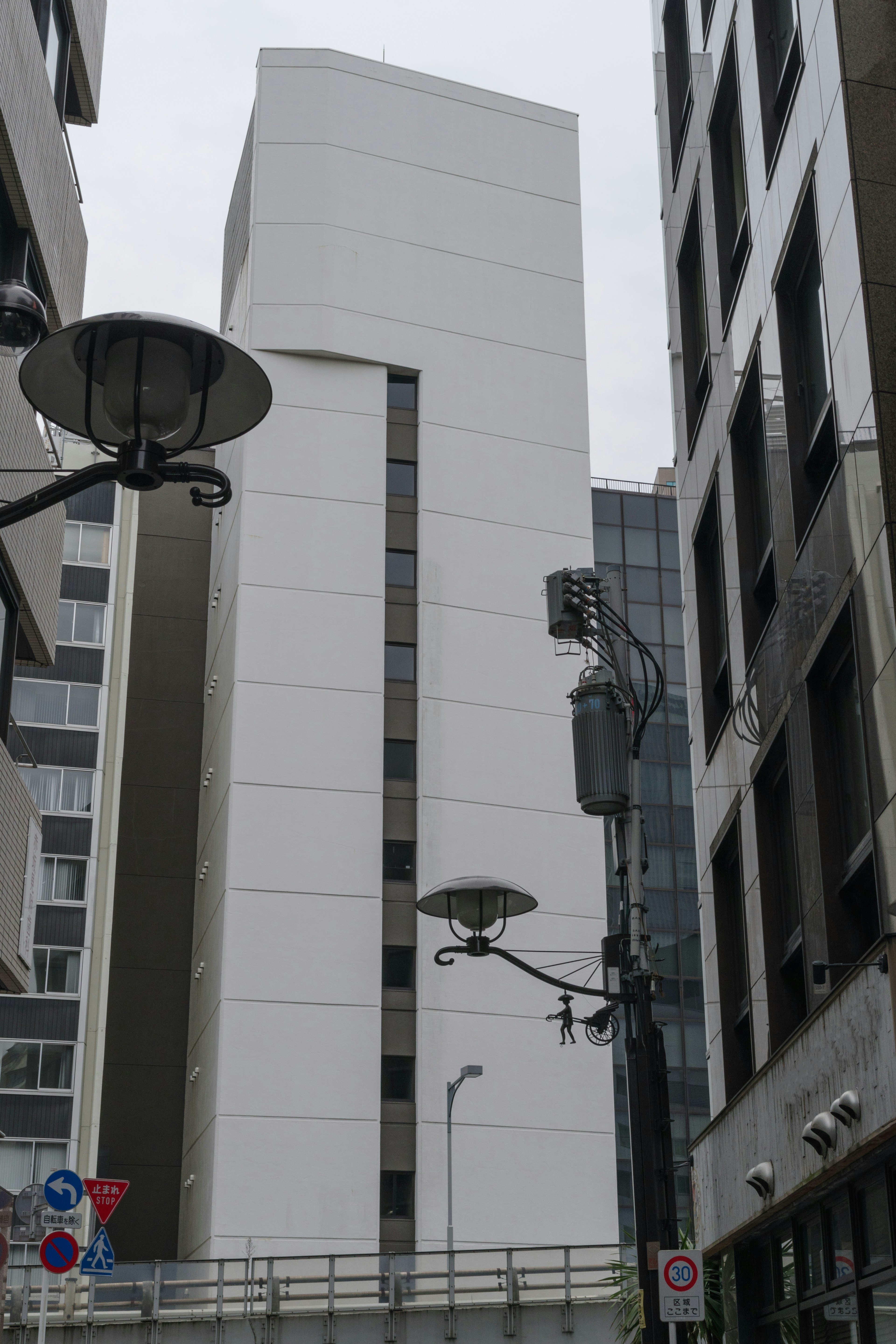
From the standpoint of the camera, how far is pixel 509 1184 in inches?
1791

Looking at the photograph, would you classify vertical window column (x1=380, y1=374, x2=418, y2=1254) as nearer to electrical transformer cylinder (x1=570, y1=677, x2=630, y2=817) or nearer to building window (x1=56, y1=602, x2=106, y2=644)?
building window (x1=56, y1=602, x2=106, y2=644)

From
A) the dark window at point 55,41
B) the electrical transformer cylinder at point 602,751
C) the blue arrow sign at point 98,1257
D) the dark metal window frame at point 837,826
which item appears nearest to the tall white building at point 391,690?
the blue arrow sign at point 98,1257

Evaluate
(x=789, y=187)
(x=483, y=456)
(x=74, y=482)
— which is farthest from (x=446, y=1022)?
(x=74, y=482)

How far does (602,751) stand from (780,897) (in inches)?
178

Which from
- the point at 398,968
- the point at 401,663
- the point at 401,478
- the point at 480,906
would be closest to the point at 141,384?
the point at 480,906

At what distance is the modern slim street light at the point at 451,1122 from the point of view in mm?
40781

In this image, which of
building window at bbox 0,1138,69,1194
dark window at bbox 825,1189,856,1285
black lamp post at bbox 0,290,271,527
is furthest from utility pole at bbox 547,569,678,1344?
building window at bbox 0,1138,69,1194

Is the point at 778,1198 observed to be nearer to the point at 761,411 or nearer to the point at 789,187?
the point at 761,411

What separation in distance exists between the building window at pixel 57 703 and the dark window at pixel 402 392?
13.8 meters

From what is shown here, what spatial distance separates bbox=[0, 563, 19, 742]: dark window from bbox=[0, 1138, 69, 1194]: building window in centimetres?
3432

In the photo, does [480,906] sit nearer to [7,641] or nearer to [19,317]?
[7,641]

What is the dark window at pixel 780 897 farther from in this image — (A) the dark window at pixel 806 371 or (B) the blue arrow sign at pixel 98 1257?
(B) the blue arrow sign at pixel 98 1257

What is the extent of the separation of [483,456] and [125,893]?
787 inches

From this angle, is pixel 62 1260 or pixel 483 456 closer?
pixel 62 1260
